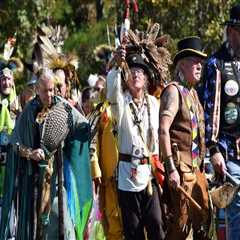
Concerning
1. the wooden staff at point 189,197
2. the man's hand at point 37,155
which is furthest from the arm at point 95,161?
the wooden staff at point 189,197

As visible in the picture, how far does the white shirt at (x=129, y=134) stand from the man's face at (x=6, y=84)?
3.08 metres

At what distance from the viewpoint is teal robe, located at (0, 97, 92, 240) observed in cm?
932

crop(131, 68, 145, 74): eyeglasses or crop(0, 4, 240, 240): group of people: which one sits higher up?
crop(131, 68, 145, 74): eyeglasses

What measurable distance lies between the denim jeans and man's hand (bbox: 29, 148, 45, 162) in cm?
185

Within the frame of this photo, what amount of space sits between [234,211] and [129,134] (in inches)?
46.7

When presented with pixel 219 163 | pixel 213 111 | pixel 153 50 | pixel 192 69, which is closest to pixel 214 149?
pixel 219 163

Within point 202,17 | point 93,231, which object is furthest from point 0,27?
point 93,231

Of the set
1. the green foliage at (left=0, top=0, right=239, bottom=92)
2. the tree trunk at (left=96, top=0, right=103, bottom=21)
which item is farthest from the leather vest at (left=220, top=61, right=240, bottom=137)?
the tree trunk at (left=96, top=0, right=103, bottom=21)

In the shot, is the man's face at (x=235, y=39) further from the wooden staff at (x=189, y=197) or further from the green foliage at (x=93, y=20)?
the green foliage at (x=93, y=20)

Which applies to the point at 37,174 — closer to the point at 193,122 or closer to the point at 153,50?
the point at 153,50

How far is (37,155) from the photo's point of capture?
9.09 meters

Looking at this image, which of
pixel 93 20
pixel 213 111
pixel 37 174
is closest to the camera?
pixel 213 111

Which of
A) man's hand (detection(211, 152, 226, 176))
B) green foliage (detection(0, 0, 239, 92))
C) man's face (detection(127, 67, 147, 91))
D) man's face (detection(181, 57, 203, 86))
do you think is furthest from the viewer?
green foliage (detection(0, 0, 239, 92))

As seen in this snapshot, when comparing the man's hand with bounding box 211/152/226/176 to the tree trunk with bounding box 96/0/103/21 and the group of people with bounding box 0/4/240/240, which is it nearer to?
the group of people with bounding box 0/4/240/240
